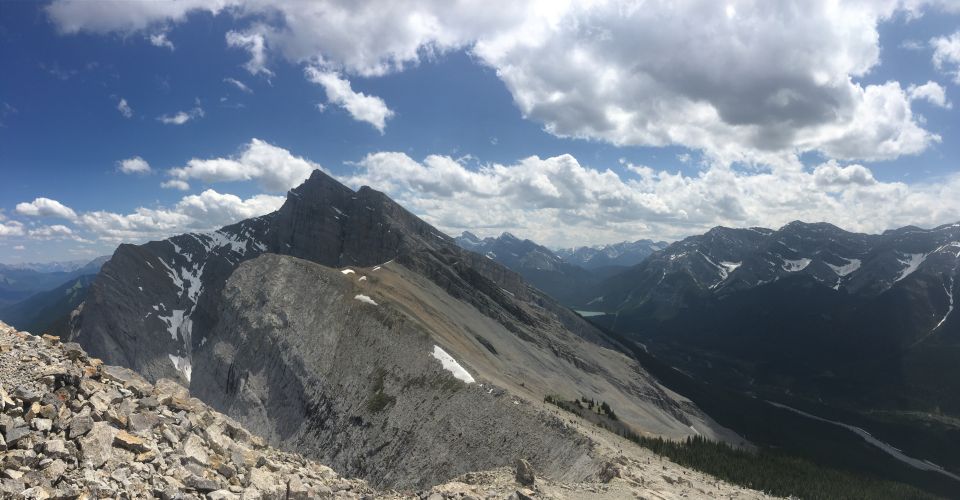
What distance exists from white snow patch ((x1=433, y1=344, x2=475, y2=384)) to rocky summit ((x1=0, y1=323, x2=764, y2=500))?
144ft

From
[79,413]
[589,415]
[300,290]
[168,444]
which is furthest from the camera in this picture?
[300,290]

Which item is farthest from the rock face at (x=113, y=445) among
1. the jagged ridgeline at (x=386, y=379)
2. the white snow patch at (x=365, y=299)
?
the white snow patch at (x=365, y=299)

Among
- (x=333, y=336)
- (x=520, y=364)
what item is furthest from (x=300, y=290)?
(x=520, y=364)

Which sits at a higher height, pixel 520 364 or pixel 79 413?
pixel 79 413

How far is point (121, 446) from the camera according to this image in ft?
63.8

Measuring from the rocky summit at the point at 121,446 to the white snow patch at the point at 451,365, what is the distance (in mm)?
43815

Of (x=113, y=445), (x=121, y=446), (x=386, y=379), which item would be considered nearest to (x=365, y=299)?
(x=386, y=379)

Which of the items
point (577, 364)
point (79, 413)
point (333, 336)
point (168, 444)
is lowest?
point (577, 364)

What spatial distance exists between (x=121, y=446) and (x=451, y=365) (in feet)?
201

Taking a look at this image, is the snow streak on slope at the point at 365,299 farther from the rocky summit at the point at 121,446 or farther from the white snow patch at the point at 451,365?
the rocky summit at the point at 121,446

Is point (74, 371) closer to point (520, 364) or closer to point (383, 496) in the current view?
point (383, 496)

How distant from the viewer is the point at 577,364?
591ft

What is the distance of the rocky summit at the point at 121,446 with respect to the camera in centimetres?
1727

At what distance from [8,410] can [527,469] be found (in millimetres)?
26234
